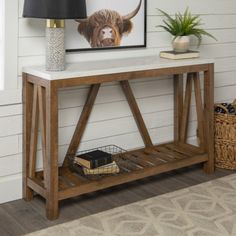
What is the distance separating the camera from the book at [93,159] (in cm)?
284

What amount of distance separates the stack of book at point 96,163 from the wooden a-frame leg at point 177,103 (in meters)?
0.78

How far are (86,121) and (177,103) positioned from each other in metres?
0.77

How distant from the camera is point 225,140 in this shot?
341cm

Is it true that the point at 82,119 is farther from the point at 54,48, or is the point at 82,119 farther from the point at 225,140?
the point at 225,140

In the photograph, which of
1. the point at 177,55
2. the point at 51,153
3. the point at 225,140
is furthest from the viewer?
the point at 225,140

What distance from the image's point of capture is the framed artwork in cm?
292

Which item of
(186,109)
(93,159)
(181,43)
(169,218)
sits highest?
(181,43)

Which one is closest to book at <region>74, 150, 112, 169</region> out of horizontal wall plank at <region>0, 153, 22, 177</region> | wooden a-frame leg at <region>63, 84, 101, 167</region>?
wooden a-frame leg at <region>63, 84, 101, 167</region>

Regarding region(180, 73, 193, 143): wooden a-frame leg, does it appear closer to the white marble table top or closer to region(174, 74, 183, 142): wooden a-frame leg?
region(174, 74, 183, 142): wooden a-frame leg

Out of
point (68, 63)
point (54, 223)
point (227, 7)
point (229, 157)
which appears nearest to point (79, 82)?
point (68, 63)

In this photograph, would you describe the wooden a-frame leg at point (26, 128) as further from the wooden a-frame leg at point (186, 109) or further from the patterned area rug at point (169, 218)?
the wooden a-frame leg at point (186, 109)

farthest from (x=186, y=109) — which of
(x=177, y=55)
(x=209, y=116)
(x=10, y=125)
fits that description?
(x=10, y=125)

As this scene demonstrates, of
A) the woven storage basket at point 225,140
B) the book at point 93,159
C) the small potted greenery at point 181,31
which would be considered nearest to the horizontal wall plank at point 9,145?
the book at point 93,159

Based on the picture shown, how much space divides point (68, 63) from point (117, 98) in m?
0.47
